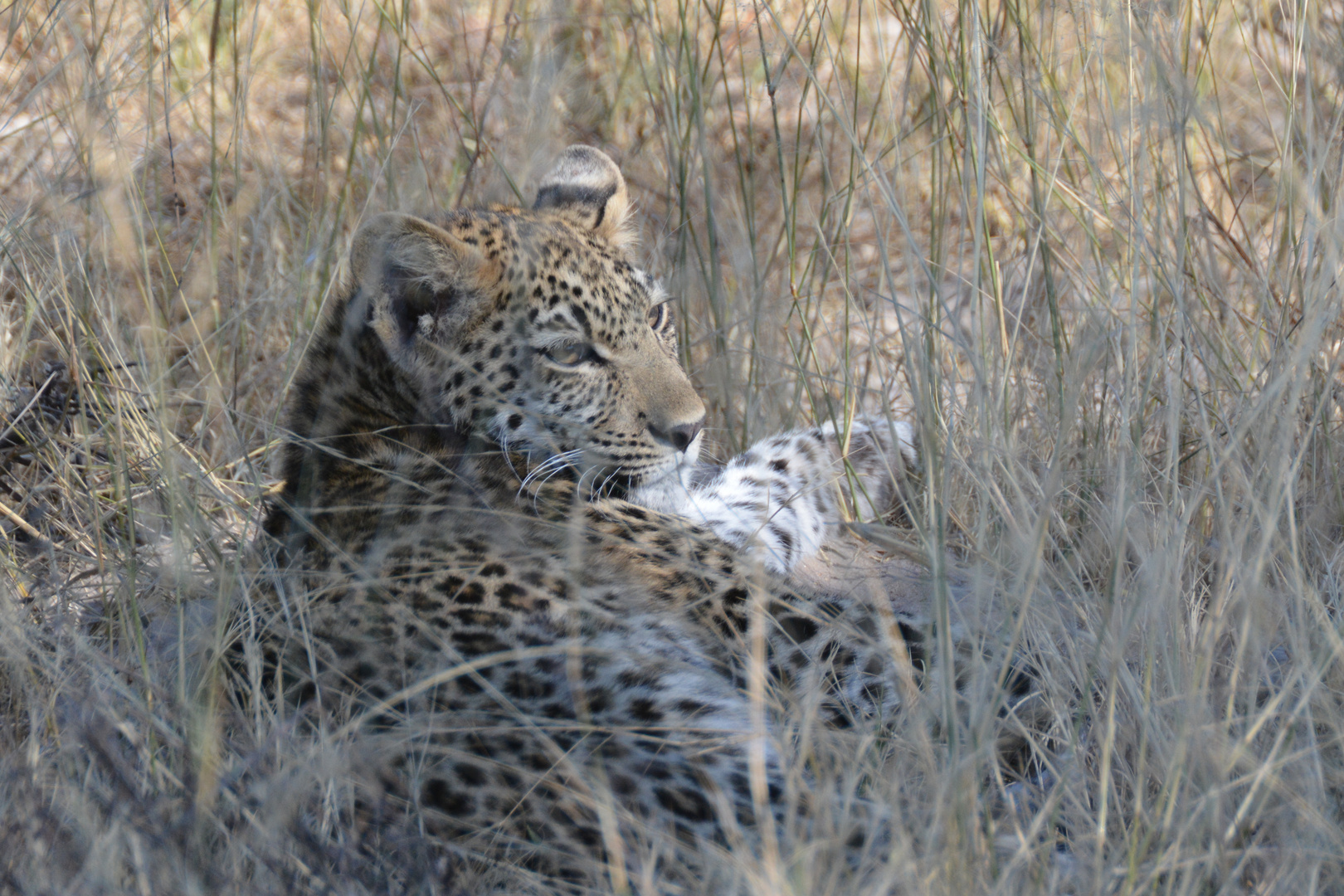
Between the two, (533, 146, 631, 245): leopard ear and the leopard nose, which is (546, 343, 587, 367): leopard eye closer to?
the leopard nose

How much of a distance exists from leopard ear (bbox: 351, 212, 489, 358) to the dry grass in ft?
1.73

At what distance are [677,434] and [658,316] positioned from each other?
0.47 meters

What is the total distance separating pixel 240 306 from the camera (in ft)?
13.6

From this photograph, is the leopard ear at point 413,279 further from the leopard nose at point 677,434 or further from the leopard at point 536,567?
the leopard nose at point 677,434

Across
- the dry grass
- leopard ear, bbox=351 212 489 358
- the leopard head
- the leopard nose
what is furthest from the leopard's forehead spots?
the dry grass

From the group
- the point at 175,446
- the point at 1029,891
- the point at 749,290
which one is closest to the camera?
the point at 1029,891

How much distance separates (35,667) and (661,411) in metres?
1.62

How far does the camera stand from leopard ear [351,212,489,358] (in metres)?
2.91

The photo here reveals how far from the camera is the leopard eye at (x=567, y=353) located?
3.18 meters

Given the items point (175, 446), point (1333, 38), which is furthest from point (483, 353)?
point (1333, 38)

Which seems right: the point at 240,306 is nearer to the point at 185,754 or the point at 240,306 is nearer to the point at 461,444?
the point at 461,444

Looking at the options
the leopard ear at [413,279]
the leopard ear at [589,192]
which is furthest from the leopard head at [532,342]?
the leopard ear at [589,192]

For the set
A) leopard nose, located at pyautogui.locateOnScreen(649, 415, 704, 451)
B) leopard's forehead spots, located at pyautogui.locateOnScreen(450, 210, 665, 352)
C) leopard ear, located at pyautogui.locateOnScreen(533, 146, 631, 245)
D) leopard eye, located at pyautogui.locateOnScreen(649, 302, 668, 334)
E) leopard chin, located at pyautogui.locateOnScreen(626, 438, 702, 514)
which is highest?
leopard ear, located at pyautogui.locateOnScreen(533, 146, 631, 245)

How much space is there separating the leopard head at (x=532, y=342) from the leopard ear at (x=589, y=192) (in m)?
0.26
